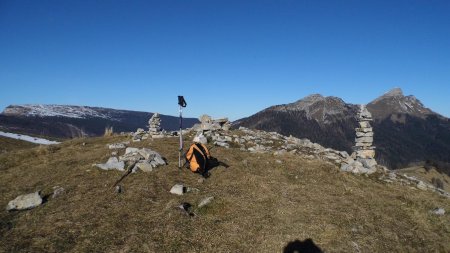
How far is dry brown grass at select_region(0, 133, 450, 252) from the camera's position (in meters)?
11.7

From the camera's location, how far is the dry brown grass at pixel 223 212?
38.2 ft

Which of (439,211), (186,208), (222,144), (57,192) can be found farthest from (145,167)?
(439,211)

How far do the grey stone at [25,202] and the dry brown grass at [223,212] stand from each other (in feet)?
1.24

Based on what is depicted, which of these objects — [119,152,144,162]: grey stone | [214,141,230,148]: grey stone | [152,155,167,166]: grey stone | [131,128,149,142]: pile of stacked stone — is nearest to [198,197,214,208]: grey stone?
[152,155,167,166]: grey stone

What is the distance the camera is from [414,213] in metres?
16.8

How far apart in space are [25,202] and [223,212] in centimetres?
764

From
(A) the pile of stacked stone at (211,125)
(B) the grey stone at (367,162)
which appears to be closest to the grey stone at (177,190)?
(B) the grey stone at (367,162)

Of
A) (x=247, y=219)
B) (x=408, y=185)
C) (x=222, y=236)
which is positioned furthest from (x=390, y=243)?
(x=408, y=185)

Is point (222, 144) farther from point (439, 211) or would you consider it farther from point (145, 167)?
point (439, 211)

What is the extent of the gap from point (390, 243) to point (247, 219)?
5355mm

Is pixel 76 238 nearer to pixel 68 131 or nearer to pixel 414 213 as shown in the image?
pixel 414 213

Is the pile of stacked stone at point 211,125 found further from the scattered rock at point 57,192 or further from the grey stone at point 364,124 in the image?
the scattered rock at point 57,192

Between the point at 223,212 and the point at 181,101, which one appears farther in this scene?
the point at 181,101

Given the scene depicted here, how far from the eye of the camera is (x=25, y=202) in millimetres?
13898
